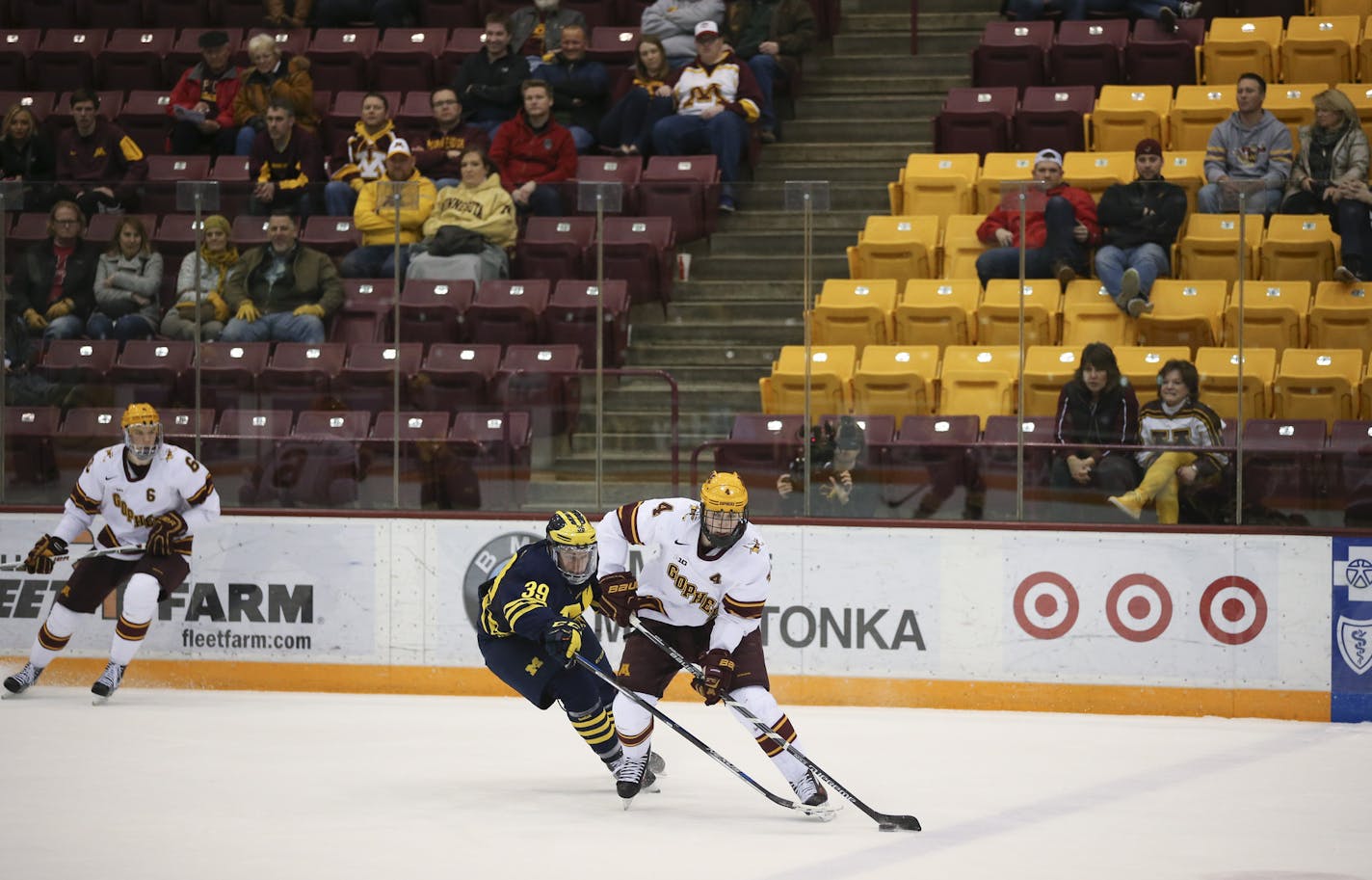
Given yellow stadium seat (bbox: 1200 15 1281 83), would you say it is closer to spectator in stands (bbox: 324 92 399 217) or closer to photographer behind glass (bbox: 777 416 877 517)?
photographer behind glass (bbox: 777 416 877 517)

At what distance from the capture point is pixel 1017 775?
21.5 ft

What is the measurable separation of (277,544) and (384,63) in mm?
4776

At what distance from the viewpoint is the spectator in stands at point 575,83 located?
1075cm

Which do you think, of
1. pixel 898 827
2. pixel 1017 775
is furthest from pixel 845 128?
pixel 898 827

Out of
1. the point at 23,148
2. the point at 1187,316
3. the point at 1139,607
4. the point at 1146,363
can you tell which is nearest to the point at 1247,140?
the point at 1187,316

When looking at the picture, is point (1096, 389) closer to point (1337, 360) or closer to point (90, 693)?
point (1337, 360)

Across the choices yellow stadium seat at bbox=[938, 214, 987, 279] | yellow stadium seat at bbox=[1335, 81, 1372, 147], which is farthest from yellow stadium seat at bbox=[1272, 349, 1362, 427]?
yellow stadium seat at bbox=[1335, 81, 1372, 147]

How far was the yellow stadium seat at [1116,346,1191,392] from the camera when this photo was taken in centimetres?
764

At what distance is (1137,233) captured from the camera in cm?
830

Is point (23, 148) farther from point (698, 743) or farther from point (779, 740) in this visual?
point (779, 740)

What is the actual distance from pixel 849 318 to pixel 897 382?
0.45m

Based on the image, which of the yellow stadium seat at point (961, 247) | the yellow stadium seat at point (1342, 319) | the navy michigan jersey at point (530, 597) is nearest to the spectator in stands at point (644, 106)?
the yellow stadium seat at point (961, 247)

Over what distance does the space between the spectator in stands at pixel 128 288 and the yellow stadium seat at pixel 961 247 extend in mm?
3967

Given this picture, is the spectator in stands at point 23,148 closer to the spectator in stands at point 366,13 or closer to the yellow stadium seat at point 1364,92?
the spectator in stands at point 366,13
